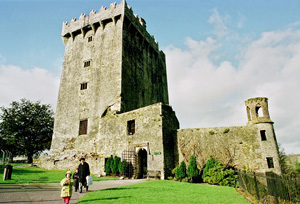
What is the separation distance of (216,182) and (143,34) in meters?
22.6

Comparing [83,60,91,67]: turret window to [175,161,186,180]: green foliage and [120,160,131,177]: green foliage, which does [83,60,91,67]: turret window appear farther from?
[175,161,186,180]: green foliage

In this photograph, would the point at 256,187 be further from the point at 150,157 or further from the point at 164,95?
the point at 164,95

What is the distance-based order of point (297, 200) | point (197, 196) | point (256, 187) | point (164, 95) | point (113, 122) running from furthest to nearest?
point (164, 95), point (113, 122), point (197, 196), point (256, 187), point (297, 200)

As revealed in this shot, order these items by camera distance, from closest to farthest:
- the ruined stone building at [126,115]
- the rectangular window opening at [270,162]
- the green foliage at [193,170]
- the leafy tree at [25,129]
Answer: the green foliage at [193,170] < the rectangular window opening at [270,162] < the ruined stone building at [126,115] < the leafy tree at [25,129]

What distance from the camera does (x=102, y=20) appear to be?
26.5 m

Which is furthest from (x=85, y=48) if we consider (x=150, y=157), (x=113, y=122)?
(x=150, y=157)

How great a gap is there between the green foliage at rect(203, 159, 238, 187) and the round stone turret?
4738 millimetres

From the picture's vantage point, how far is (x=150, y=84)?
2911cm

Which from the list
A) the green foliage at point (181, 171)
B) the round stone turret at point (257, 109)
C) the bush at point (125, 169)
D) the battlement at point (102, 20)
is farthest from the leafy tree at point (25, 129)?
the round stone turret at point (257, 109)

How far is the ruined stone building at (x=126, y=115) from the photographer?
1579 cm

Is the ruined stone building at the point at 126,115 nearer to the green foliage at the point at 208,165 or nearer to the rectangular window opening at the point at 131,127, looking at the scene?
the rectangular window opening at the point at 131,127

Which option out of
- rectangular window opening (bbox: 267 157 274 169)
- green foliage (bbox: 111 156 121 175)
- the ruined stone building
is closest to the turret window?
the ruined stone building

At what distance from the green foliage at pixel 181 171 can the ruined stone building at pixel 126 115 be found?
105 centimetres

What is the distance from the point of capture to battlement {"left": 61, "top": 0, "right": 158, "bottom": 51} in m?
25.7
